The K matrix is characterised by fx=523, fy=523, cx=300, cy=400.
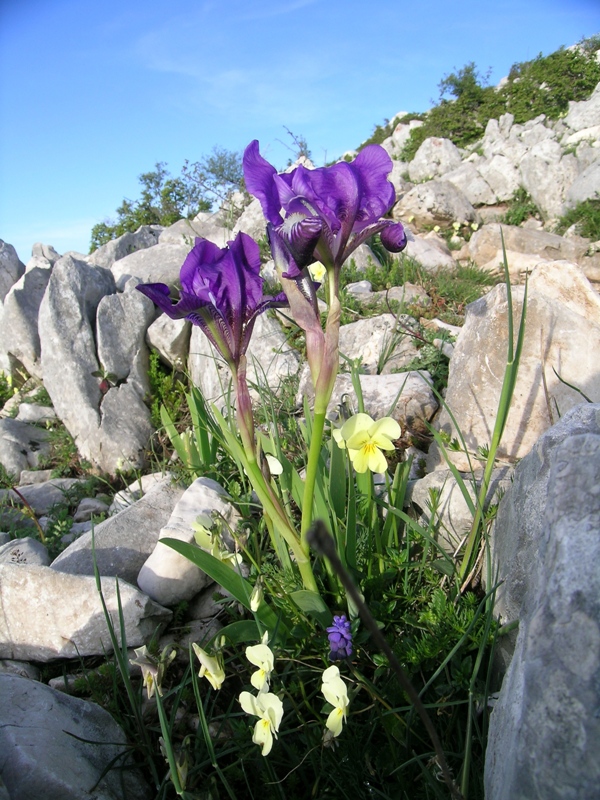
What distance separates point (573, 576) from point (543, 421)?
1.64m

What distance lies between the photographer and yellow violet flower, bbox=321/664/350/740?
4.12 ft

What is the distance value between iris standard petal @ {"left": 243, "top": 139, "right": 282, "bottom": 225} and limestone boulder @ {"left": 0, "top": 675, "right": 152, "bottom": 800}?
1.49 m

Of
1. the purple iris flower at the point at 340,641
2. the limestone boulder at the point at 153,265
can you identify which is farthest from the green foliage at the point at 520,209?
the purple iris flower at the point at 340,641

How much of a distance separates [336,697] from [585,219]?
13220 mm

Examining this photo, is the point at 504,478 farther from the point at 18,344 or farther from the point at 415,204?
the point at 415,204

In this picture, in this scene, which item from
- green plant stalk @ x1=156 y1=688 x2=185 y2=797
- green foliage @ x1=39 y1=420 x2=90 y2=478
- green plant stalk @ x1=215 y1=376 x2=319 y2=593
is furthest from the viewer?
green foliage @ x1=39 y1=420 x2=90 y2=478

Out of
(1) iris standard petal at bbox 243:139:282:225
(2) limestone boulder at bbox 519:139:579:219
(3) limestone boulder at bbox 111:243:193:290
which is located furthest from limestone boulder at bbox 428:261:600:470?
(2) limestone boulder at bbox 519:139:579:219

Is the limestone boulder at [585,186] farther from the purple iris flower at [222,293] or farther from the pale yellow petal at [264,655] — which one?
the pale yellow petal at [264,655]

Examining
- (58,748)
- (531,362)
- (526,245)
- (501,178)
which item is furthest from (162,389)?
(501,178)

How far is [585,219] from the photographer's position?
11.8m

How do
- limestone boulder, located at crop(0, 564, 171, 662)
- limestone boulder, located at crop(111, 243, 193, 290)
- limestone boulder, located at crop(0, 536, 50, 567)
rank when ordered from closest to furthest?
limestone boulder, located at crop(0, 564, 171, 662) → limestone boulder, located at crop(0, 536, 50, 567) → limestone boulder, located at crop(111, 243, 193, 290)

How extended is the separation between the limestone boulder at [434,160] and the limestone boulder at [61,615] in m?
19.8

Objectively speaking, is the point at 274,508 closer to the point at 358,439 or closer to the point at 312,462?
the point at 312,462

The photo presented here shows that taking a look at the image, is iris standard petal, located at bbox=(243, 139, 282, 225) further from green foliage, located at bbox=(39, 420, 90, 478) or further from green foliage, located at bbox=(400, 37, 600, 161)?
green foliage, located at bbox=(400, 37, 600, 161)
